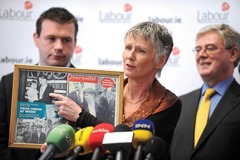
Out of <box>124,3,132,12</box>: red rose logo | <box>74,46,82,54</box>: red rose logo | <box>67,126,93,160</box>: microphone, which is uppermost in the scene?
<box>124,3,132,12</box>: red rose logo

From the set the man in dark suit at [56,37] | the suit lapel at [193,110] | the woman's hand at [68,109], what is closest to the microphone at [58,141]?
the woman's hand at [68,109]

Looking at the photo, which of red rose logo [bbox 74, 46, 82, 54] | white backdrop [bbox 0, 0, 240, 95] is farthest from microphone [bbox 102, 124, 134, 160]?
red rose logo [bbox 74, 46, 82, 54]

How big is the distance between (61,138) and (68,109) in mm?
473

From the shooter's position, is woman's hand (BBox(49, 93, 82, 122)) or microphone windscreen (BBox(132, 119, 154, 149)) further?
woman's hand (BBox(49, 93, 82, 122))

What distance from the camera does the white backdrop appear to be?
151 inches

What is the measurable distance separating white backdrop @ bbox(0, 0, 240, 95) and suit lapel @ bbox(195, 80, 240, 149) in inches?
25.6

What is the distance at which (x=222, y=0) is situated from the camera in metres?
3.88

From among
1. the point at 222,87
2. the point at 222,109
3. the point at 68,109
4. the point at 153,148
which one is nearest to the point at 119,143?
the point at 153,148

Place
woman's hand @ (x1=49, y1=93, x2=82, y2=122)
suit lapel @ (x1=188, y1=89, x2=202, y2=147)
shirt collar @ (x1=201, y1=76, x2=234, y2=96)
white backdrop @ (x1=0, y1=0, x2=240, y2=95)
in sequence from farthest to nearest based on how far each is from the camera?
white backdrop @ (x1=0, y1=0, x2=240, y2=95)
shirt collar @ (x1=201, y1=76, x2=234, y2=96)
suit lapel @ (x1=188, y1=89, x2=202, y2=147)
woman's hand @ (x1=49, y1=93, x2=82, y2=122)

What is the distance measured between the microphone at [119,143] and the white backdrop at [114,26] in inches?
93.6

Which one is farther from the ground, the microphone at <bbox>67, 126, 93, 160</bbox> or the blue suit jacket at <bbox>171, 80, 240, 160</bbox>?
the microphone at <bbox>67, 126, 93, 160</bbox>

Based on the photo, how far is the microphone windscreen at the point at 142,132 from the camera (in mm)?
1537

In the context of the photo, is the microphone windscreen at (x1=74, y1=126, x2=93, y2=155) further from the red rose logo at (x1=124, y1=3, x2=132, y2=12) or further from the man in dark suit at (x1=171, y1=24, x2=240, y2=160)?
the red rose logo at (x1=124, y1=3, x2=132, y2=12)

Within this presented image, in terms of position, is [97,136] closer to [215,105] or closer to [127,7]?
[215,105]
